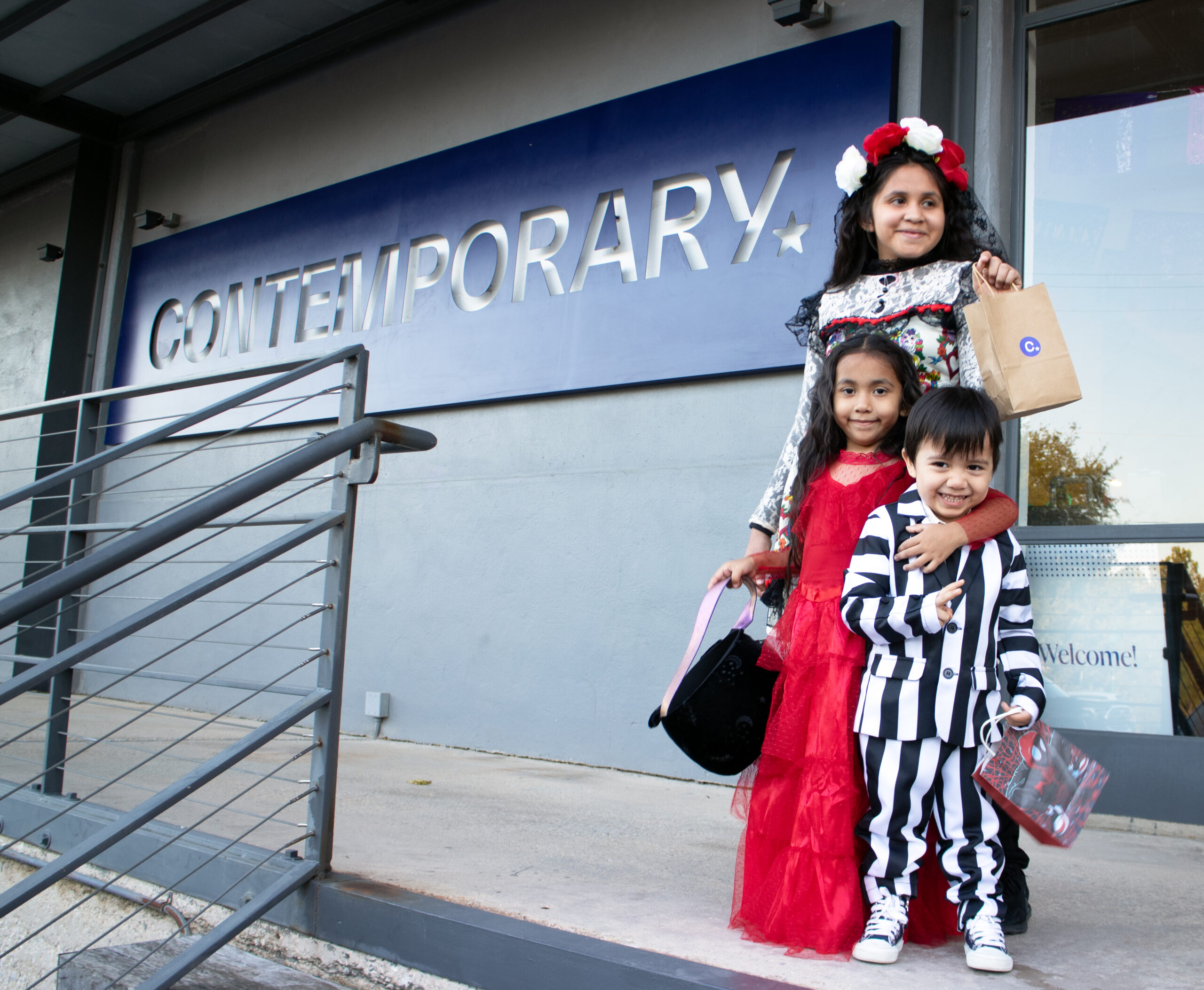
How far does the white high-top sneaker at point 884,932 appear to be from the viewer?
5.53 feet

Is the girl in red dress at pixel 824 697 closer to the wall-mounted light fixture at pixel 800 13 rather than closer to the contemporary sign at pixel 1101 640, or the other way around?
the contemporary sign at pixel 1101 640

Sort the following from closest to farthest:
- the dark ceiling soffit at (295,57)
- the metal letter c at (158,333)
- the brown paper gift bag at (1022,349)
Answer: the brown paper gift bag at (1022,349) < the dark ceiling soffit at (295,57) < the metal letter c at (158,333)

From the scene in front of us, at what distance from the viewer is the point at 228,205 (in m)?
6.32

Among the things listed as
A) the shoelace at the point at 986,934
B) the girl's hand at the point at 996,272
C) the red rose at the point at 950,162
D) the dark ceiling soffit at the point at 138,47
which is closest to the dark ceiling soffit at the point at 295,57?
the dark ceiling soffit at the point at 138,47

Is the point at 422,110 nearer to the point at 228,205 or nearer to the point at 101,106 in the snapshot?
the point at 228,205

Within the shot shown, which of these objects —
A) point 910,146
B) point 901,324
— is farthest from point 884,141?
point 901,324

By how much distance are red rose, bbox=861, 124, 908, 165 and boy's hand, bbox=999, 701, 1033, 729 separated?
1.18 m

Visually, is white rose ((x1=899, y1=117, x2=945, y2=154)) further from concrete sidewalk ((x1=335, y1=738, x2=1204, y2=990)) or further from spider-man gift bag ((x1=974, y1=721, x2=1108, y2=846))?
concrete sidewalk ((x1=335, y1=738, x2=1204, y2=990))

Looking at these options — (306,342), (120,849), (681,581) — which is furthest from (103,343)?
(120,849)

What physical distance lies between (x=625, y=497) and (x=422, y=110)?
2.51 m

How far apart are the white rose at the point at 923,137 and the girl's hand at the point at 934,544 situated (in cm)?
84

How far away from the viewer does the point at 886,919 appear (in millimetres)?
1725

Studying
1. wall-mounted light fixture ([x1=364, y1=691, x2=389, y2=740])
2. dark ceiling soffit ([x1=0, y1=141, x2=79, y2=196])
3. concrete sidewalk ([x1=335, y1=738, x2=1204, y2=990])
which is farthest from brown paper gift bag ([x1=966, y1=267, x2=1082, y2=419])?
dark ceiling soffit ([x1=0, y1=141, x2=79, y2=196])

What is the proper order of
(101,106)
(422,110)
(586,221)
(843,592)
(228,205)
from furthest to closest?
(101,106) < (228,205) < (422,110) < (586,221) < (843,592)
